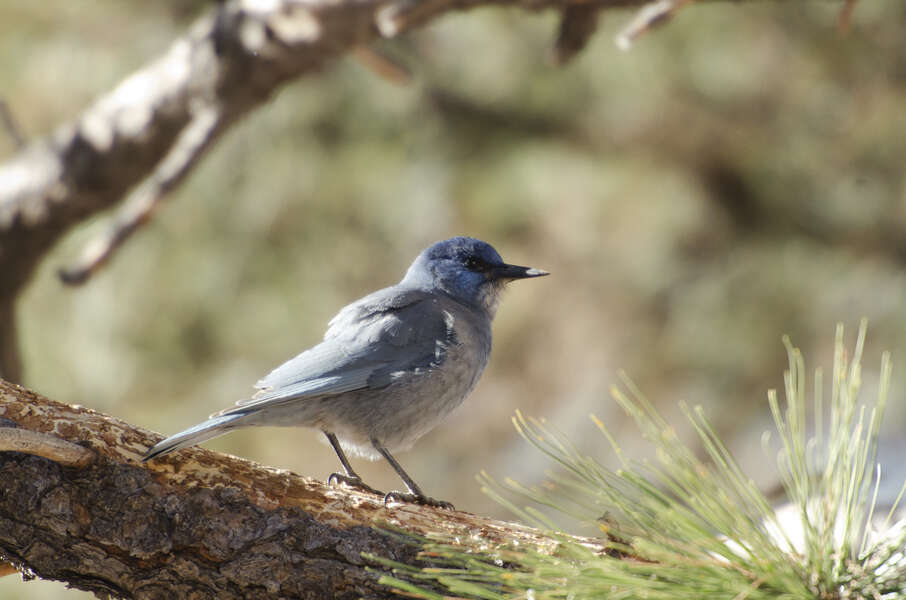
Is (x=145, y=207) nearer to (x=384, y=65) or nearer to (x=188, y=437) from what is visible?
(x=384, y=65)

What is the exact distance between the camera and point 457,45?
4418mm

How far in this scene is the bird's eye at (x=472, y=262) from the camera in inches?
125

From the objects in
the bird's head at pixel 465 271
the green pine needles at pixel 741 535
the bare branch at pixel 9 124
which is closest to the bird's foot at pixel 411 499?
the green pine needles at pixel 741 535

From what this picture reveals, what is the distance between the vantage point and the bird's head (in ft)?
10.4

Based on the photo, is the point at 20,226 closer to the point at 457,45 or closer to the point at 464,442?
the point at 457,45

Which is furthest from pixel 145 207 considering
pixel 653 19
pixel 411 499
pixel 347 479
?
pixel 653 19

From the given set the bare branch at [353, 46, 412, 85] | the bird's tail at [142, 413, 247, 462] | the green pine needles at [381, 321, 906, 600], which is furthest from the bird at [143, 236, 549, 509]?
the bare branch at [353, 46, 412, 85]

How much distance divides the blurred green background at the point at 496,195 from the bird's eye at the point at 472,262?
46.8 inches

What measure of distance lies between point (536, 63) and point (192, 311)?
200 centimetres

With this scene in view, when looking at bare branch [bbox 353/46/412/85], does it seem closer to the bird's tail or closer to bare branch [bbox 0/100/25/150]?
bare branch [bbox 0/100/25/150]

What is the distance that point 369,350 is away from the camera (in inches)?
103

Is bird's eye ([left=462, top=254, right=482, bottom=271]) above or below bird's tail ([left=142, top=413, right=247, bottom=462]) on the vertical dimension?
above

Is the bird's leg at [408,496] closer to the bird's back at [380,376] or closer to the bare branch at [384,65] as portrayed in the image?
the bird's back at [380,376]

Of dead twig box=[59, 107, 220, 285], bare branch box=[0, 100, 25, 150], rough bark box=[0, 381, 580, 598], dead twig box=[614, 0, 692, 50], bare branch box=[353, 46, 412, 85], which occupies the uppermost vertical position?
bare branch box=[353, 46, 412, 85]
